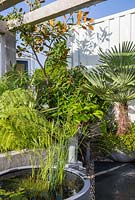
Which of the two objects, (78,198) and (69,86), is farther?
(69,86)

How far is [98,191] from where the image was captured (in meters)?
3.38

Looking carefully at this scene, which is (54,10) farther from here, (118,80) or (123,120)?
(123,120)

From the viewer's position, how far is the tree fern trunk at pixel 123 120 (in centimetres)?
459

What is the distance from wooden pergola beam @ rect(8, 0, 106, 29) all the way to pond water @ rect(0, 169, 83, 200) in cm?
174

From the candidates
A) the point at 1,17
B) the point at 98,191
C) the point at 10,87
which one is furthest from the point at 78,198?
the point at 1,17

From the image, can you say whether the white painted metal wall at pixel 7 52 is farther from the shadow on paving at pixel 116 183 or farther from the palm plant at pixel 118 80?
the shadow on paving at pixel 116 183

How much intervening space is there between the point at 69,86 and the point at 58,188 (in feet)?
8.91

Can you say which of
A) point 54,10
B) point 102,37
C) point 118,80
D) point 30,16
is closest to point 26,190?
point 54,10

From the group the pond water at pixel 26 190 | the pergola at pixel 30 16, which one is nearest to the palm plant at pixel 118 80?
the pergola at pixel 30 16

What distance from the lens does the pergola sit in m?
3.28

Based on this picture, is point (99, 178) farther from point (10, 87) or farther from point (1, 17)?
point (1, 17)

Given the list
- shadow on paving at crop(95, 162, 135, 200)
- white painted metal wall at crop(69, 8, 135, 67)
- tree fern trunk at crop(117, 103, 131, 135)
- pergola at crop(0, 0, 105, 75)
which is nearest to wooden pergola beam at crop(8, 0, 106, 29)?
pergola at crop(0, 0, 105, 75)

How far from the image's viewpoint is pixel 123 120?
4625 millimetres

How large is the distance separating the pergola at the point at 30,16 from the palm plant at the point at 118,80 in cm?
115
